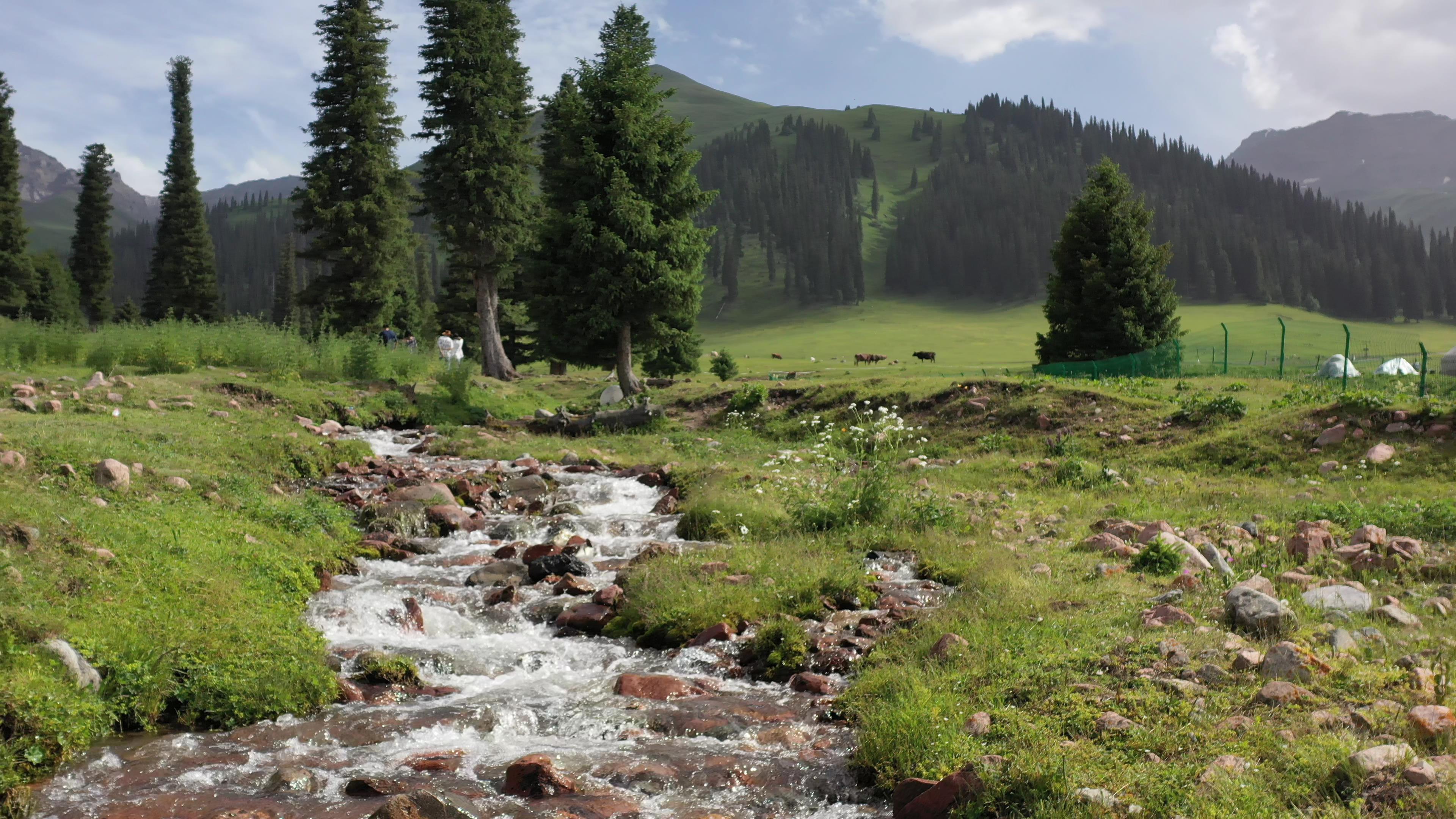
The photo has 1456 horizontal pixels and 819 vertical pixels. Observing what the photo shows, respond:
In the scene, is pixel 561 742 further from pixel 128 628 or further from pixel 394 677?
pixel 128 628

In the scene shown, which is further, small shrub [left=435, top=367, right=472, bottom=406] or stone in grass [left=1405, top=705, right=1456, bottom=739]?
small shrub [left=435, top=367, right=472, bottom=406]

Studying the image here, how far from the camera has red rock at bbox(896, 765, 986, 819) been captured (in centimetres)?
476

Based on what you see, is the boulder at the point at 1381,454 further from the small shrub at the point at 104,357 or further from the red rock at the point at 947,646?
the small shrub at the point at 104,357

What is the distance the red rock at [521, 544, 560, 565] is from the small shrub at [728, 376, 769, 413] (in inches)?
571

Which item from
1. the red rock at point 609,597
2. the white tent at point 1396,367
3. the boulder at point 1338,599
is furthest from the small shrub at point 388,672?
the white tent at point 1396,367

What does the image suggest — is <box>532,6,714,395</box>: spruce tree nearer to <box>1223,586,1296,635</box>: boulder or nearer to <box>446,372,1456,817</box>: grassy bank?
<box>446,372,1456,817</box>: grassy bank

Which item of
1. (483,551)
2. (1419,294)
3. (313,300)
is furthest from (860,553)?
(1419,294)

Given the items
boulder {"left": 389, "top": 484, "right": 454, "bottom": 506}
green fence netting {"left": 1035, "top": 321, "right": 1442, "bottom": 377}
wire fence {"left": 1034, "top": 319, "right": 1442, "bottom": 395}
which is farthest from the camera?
green fence netting {"left": 1035, "top": 321, "right": 1442, "bottom": 377}

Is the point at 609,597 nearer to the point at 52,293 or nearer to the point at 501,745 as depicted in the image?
the point at 501,745

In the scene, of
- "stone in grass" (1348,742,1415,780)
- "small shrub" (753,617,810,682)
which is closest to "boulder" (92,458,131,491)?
"small shrub" (753,617,810,682)

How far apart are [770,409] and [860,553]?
49.6 feet

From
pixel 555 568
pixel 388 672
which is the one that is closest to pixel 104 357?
pixel 555 568

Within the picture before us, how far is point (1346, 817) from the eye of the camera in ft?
13.4

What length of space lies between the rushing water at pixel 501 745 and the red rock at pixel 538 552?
5.57ft
